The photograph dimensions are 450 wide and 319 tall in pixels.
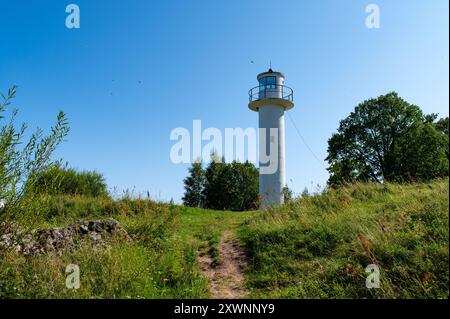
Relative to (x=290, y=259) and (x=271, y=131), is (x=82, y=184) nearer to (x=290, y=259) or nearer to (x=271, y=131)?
(x=271, y=131)

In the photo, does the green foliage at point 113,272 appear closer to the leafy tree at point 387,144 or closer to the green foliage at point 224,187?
the leafy tree at point 387,144

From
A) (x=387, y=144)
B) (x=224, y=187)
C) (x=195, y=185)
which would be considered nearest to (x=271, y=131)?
(x=387, y=144)

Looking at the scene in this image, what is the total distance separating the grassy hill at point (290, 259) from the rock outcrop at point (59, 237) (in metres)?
0.40

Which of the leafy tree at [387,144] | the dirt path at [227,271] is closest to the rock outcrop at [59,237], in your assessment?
the dirt path at [227,271]

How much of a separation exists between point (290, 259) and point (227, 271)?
1610mm

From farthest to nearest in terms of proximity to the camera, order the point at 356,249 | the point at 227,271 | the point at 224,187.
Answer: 1. the point at 224,187
2. the point at 227,271
3. the point at 356,249

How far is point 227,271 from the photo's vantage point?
8656 mm

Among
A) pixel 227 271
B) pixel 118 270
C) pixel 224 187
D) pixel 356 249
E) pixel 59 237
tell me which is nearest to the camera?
pixel 118 270

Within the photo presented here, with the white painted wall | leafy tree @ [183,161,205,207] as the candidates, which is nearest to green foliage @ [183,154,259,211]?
leafy tree @ [183,161,205,207]

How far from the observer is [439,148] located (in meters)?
32.2

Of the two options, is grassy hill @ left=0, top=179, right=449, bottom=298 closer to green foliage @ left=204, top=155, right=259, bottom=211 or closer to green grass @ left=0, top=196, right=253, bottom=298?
green grass @ left=0, top=196, right=253, bottom=298

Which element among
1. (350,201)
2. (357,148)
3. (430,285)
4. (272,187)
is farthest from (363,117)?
(430,285)

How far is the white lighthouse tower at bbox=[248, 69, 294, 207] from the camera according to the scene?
25.8m

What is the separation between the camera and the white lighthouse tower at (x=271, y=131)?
→ 84.8ft
